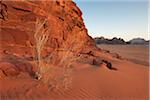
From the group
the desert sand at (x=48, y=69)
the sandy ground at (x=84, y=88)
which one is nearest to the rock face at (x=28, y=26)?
the desert sand at (x=48, y=69)

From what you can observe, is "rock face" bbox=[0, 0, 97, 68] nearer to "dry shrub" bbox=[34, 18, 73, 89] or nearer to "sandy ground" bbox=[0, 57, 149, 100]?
"sandy ground" bbox=[0, 57, 149, 100]

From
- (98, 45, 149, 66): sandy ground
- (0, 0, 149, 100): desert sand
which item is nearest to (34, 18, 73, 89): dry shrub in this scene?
(0, 0, 149, 100): desert sand

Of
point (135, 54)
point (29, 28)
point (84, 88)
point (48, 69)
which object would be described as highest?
point (29, 28)

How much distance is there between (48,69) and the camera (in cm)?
827

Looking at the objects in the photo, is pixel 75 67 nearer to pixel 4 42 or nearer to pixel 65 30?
pixel 4 42

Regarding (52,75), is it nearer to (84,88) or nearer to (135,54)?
(84,88)

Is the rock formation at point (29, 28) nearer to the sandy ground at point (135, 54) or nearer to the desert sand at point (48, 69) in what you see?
the desert sand at point (48, 69)

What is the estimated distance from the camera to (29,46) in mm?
12359

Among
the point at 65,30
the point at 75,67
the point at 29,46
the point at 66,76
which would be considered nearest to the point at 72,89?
the point at 66,76

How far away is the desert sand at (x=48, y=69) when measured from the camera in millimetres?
7695

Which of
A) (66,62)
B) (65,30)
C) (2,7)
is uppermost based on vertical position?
(2,7)

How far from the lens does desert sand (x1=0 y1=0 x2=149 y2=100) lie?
7695mm

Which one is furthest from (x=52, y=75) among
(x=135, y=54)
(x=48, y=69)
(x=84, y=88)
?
(x=135, y=54)

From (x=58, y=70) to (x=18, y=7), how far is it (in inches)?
199
